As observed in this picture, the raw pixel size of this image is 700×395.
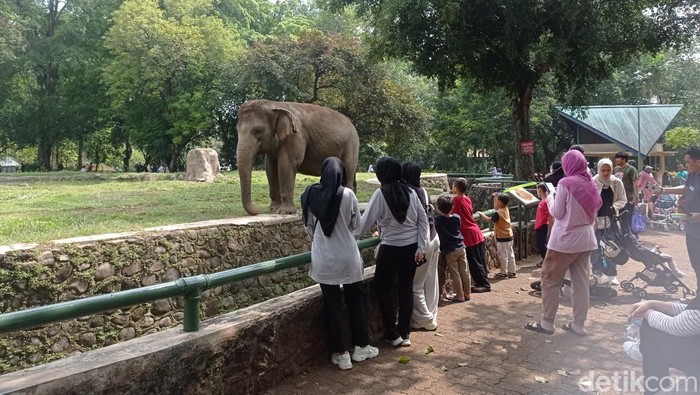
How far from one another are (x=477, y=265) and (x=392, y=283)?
234 cm

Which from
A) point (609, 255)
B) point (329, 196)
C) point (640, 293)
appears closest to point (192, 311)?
point (329, 196)

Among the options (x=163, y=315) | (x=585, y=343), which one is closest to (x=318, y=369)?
(x=585, y=343)

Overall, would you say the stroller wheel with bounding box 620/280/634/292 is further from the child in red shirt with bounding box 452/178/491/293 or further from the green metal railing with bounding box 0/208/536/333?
the green metal railing with bounding box 0/208/536/333

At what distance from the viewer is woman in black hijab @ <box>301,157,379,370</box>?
397cm

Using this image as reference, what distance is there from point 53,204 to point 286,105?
5.04 metres

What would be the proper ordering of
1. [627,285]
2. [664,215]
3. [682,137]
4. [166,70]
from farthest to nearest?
[682,137], [166,70], [664,215], [627,285]

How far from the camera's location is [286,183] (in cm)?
776

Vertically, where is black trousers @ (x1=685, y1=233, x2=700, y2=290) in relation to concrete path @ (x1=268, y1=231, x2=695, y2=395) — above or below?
above

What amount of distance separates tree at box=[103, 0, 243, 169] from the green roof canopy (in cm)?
1600

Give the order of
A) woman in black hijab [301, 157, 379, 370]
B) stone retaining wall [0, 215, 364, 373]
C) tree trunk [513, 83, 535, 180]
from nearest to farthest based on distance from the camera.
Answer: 1. woman in black hijab [301, 157, 379, 370]
2. stone retaining wall [0, 215, 364, 373]
3. tree trunk [513, 83, 535, 180]

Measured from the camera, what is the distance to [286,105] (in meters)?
7.77

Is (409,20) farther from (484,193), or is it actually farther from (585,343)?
(585,343)

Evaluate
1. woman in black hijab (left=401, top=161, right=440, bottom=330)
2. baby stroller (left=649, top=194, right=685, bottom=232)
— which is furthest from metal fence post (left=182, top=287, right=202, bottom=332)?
baby stroller (left=649, top=194, right=685, bottom=232)

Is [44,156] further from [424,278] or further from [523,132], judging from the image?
[424,278]
